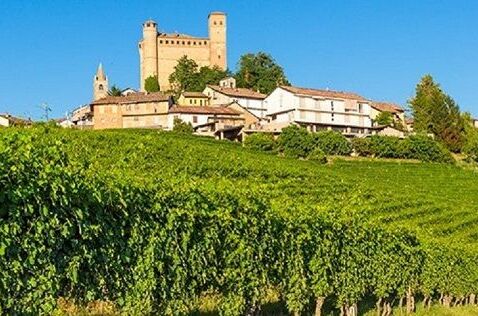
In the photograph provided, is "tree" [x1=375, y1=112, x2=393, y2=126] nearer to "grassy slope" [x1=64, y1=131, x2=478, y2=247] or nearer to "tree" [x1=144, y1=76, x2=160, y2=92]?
"grassy slope" [x1=64, y1=131, x2=478, y2=247]

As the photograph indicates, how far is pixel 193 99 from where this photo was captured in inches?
5138

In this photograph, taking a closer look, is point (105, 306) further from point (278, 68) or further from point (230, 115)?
point (278, 68)

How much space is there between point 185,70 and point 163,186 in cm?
14078

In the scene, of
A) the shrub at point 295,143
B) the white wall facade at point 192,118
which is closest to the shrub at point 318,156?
the shrub at point 295,143

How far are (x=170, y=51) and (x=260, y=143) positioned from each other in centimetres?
9978

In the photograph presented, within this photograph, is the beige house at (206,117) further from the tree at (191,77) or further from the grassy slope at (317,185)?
the grassy slope at (317,185)

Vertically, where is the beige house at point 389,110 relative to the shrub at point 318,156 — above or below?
above

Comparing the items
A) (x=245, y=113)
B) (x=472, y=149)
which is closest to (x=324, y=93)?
(x=245, y=113)

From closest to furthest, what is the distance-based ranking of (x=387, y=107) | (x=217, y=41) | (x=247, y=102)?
(x=247, y=102)
(x=387, y=107)
(x=217, y=41)

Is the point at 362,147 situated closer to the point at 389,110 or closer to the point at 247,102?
the point at 247,102

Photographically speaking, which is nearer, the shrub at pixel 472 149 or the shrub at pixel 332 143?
the shrub at pixel 332 143

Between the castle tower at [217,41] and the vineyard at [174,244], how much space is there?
150362 mm

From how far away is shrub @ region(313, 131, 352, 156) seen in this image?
77562mm

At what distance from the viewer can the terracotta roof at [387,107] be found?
130 meters
